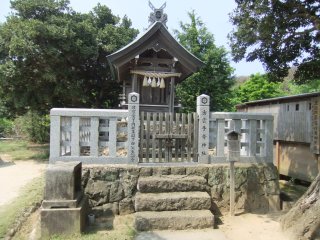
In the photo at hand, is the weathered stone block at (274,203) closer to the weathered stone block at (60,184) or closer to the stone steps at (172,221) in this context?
the stone steps at (172,221)

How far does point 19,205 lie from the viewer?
7828 millimetres

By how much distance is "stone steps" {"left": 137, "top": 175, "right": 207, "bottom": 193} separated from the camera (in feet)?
22.8

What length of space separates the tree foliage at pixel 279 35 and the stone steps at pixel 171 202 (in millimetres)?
4429

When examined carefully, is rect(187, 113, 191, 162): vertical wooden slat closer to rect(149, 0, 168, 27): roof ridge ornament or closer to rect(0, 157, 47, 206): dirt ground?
rect(149, 0, 168, 27): roof ridge ornament

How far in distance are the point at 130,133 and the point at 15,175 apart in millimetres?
7339

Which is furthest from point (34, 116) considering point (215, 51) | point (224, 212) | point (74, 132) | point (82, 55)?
point (224, 212)

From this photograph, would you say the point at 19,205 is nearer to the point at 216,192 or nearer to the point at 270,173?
the point at 216,192

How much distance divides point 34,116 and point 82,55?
1133 cm

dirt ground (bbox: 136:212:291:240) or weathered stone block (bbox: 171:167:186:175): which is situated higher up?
weathered stone block (bbox: 171:167:186:175)

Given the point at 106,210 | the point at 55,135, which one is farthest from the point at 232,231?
the point at 55,135

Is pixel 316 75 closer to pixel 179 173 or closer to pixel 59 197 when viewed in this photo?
pixel 179 173

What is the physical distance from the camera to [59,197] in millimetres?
6074

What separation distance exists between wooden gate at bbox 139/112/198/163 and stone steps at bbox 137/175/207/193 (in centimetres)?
72

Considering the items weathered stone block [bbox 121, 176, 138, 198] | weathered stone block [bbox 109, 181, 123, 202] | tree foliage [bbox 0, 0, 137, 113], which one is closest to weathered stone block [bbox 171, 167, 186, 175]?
weathered stone block [bbox 121, 176, 138, 198]
